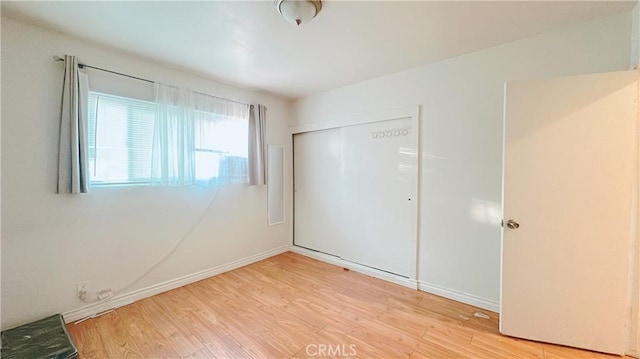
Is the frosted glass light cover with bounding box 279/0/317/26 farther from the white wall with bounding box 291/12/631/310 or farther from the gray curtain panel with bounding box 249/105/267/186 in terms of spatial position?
the gray curtain panel with bounding box 249/105/267/186

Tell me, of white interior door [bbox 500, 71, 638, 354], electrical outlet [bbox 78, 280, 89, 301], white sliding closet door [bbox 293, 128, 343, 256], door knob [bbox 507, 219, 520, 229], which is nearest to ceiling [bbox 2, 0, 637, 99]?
white interior door [bbox 500, 71, 638, 354]

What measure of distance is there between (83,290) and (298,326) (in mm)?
1912

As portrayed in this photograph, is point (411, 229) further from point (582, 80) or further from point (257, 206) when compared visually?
point (257, 206)

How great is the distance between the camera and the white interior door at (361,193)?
2.77m

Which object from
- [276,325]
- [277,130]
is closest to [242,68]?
[277,130]

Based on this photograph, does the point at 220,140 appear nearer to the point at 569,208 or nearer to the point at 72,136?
the point at 72,136

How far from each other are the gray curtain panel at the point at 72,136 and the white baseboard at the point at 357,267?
8.77ft

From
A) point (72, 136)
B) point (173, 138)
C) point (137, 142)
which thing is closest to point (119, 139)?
point (137, 142)

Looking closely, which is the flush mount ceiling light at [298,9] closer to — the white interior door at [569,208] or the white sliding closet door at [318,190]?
the white interior door at [569,208]

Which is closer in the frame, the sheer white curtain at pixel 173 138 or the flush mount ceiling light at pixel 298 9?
the flush mount ceiling light at pixel 298 9

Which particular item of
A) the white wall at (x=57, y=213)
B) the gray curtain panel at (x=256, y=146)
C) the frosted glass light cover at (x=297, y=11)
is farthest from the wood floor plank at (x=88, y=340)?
the frosted glass light cover at (x=297, y=11)

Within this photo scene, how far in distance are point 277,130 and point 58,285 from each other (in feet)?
9.28

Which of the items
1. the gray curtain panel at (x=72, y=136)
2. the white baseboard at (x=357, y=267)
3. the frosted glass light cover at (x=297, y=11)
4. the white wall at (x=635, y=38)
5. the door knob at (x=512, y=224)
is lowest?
the white baseboard at (x=357, y=267)

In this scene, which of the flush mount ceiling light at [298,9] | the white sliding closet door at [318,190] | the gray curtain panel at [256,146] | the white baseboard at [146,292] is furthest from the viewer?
the white sliding closet door at [318,190]
